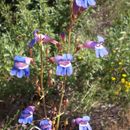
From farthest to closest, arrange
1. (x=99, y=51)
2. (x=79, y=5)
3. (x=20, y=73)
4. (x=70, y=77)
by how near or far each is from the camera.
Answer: (x=70, y=77)
(x=99, y=51)
(x=20, y=73)
(x=79, y=5)

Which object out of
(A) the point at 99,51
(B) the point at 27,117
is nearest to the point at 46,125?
(B) the point at 27,117

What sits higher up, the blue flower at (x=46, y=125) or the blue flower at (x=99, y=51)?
the blue flower at (x=99, y=51)

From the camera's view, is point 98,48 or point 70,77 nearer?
point 98,48

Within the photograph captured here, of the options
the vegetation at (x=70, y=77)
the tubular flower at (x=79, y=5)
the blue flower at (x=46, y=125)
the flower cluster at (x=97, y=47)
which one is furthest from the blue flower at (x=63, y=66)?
the vegetation at (x=70, y=77)

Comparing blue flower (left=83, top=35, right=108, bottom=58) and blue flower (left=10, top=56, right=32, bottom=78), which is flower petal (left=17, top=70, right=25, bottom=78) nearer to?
blue flower (left=10, top=56, right=32, bottom=78)

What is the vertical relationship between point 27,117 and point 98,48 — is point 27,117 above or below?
below

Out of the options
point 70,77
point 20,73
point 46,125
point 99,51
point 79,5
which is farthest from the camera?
point 70,77

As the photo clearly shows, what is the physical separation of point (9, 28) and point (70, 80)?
1.19m

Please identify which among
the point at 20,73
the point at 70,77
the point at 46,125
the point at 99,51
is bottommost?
the point at 46,125

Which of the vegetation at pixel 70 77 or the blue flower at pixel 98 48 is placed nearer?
the blue flower at pixel 98 48

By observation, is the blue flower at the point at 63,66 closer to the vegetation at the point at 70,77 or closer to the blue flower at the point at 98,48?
the blue flower at the point at 98,48

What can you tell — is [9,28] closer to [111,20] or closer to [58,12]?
[58,12]

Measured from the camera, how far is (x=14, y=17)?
16.1ft

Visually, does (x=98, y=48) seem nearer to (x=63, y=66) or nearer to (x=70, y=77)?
(x=63, y=66)
